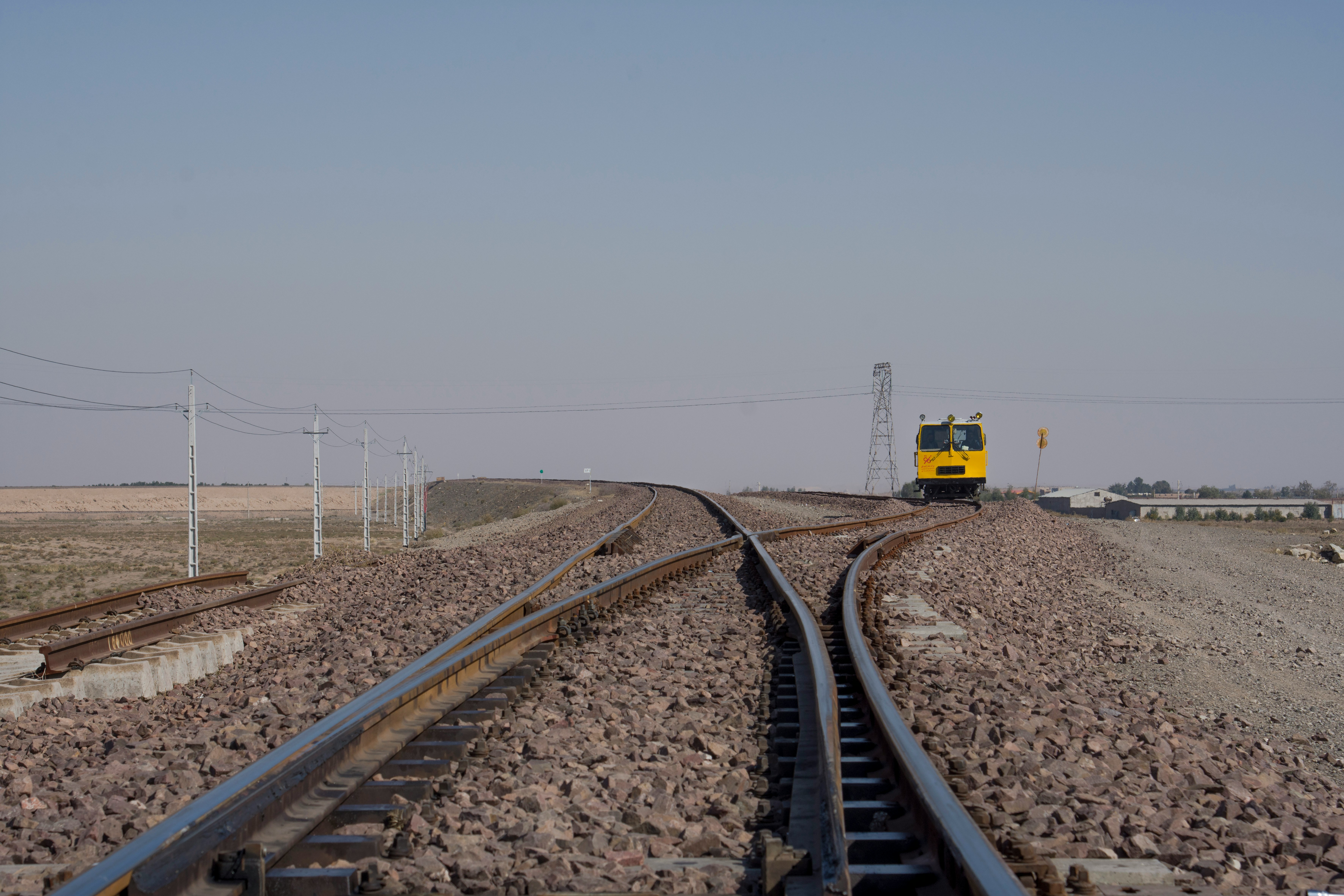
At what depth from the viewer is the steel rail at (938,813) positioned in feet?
9.57

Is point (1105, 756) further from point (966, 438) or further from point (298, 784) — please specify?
point (966, 438)

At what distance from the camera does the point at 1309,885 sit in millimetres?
3369

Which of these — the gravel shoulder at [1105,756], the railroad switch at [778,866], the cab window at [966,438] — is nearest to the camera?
the railroad switch at [778,866]

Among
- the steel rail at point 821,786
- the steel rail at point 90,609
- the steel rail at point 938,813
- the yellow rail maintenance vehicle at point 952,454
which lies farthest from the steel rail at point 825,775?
the yellow rail maintenance vehicle at point 952,454

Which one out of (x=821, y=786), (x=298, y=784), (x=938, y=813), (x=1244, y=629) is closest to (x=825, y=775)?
(x=821, y=786)

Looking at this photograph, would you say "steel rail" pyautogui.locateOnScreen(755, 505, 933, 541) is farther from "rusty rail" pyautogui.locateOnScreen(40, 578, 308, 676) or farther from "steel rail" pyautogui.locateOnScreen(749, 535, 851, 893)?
"steel rail" pyautogui.locateOnScreen(749, 535, 851, 893)

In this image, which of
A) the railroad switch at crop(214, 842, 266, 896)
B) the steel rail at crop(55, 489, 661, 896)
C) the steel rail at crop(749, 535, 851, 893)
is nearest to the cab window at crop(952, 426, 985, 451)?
the steel rail at crop(749, 535, 851, 893)

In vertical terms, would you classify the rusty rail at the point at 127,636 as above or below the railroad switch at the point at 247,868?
below

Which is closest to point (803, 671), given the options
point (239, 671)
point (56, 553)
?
point (239, 671)

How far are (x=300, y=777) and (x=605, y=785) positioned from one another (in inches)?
48.0

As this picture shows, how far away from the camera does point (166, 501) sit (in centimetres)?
13200

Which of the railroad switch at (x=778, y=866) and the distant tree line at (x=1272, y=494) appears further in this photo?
the distant tree line at (x=1272, y=494)

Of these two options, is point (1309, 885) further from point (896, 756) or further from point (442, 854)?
point (442, 854)

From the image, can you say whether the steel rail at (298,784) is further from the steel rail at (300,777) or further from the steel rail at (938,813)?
the steel rail at (938,813)
